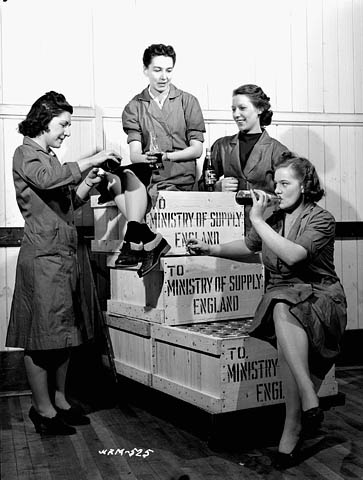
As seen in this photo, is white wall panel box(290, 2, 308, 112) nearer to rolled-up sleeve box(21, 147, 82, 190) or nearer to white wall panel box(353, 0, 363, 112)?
white wall panel box(353, 0, 363, 112)

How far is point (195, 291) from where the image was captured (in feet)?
12.0

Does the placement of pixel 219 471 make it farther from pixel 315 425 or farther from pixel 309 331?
pixel 309 331

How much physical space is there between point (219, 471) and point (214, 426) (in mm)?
279

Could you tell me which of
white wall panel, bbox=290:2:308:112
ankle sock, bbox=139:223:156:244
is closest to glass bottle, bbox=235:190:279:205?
ankle sock, bbox=139:223:156:244

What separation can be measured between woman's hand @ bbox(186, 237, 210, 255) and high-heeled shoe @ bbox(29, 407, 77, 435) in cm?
109

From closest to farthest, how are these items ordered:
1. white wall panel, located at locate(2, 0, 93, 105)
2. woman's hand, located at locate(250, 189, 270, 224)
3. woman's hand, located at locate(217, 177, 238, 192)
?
woman's hand, located at locate(250, 189, 270, 224) → woman's hand, located at locate(217, 177, 238, 192) → white wall panel, located at locate(2, 0, 93, 105)

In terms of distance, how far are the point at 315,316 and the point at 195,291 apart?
2.98 feet

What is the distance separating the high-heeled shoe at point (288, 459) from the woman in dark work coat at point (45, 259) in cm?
109

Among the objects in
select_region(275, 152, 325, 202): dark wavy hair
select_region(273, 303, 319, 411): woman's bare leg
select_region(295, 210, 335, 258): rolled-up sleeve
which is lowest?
select_region(273, 303, 319, 411): woman's bare leg

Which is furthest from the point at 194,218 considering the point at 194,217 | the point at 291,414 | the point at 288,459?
the point at 288,459

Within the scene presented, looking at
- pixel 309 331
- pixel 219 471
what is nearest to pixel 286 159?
pixel 309 331

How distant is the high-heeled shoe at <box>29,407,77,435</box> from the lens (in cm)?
340

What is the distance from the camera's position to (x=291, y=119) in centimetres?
495

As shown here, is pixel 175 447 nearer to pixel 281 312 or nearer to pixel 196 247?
pixel 281 312
